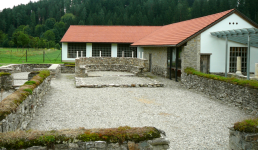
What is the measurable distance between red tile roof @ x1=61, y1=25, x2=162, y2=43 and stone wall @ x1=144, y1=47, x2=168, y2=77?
733 cm

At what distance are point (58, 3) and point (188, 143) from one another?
140 m

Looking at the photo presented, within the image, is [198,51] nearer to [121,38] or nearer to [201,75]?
[201,75]

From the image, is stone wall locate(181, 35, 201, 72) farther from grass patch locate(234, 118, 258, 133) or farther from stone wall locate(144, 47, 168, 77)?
grass patch locate(234, 118, 258, 133)

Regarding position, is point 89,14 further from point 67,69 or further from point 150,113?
point 150,113

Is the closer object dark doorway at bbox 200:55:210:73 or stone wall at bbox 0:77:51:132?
stone wall at bbox 0:77:51:132

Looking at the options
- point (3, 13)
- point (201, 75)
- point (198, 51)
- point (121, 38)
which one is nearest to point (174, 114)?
point (201, 75)

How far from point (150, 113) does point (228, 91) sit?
422cm

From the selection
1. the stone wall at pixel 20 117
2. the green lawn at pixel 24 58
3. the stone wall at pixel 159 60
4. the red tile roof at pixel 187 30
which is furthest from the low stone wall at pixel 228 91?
the green lawn at pixel 24 58

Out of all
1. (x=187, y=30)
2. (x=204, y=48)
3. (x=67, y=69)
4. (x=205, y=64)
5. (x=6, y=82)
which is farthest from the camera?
(x=67, y=69)

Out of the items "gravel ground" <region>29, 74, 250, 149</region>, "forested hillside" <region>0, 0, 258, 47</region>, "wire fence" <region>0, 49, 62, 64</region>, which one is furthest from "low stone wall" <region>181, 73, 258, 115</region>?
"forested hillside" <region>0, 0, 258, 47</region>

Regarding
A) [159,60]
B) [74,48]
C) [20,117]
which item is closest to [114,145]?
[20,117]

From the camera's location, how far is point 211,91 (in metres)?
13.8

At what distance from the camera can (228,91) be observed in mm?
12148

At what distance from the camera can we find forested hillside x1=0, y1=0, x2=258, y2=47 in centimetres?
6688
